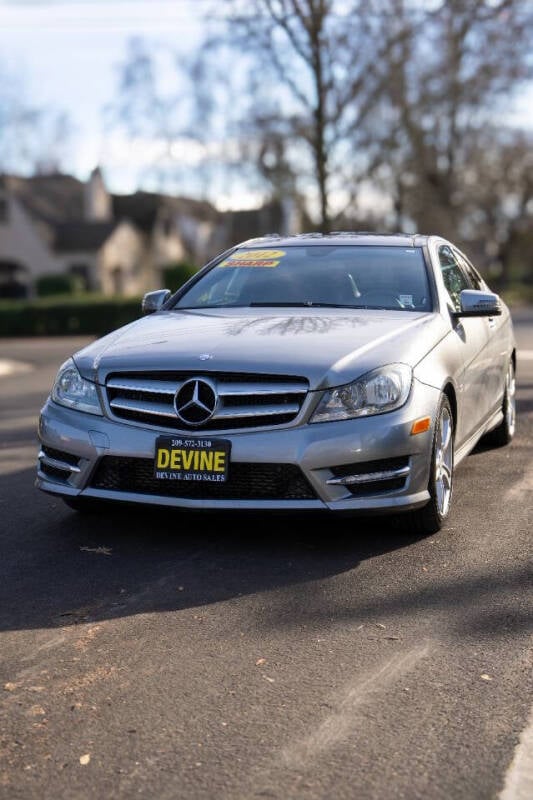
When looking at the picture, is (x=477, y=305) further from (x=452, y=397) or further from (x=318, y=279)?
(x=318, y=279)

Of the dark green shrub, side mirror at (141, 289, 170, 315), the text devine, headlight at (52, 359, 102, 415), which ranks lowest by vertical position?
the dark green shrub

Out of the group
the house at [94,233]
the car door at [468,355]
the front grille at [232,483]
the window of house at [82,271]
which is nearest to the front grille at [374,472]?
the front grille at [232,483]

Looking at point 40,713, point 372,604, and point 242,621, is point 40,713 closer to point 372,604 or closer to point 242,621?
point 242,621

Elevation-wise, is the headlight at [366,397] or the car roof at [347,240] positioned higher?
the car roof at [347,240]

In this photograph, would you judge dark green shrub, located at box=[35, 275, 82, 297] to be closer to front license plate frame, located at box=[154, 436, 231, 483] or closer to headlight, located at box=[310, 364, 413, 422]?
front license plate frame, located at box=[154, 436, 231, 483]

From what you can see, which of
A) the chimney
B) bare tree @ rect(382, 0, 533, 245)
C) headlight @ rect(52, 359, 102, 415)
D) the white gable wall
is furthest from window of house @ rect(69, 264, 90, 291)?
headlight @ rect(52, 359, 102, 415)

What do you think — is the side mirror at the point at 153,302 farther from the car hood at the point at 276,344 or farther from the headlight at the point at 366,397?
the headlight at the point at 366,397

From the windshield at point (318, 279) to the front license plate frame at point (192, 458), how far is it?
5.30 ft

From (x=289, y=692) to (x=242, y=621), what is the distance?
770 mm

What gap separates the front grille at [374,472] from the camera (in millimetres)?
5383

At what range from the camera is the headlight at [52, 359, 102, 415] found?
577 centimetres

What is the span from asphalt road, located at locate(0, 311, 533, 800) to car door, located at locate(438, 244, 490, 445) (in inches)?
22.2

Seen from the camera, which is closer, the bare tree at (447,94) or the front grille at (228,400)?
the front grille at (228,400)

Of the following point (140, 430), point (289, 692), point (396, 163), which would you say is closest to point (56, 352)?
point (396, 163)
